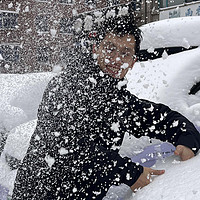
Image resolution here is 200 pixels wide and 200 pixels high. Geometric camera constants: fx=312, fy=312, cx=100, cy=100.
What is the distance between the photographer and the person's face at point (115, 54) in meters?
1.28

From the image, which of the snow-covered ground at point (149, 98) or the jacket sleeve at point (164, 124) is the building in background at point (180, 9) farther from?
the jacket sleeve at point (164, 124)

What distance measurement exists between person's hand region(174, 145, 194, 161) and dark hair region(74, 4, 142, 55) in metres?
0.48

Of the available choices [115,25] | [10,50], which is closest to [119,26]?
[115,25]

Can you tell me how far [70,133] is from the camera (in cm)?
119

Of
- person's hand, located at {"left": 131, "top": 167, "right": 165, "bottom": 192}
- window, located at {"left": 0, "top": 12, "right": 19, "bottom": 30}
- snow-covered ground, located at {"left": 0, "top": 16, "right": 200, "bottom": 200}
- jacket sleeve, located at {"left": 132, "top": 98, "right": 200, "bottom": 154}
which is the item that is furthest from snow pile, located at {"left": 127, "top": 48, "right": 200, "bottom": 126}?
window, located at {"left": 0, "top": 12, "right": 19, "bottom": 30}

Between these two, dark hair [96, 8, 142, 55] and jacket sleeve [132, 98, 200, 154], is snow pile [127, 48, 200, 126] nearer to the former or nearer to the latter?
jacket sleeve [132, 98, 200, 154]

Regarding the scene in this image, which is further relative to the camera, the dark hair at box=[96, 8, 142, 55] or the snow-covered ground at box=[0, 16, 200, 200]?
the dark hair at box=[96, 8, 142, 55]

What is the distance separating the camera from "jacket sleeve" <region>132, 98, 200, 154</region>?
1.37 meters

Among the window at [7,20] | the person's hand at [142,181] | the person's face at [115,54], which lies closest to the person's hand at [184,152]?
the person's hand at [142,181]

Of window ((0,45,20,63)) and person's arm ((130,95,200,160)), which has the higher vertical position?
person's arm ((130,95,200,160))

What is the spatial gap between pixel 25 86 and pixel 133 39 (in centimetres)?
166

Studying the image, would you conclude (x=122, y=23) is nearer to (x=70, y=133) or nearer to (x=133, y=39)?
(x=133, y=39)

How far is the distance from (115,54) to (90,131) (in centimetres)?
33

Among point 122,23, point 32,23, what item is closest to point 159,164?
point 122,23
